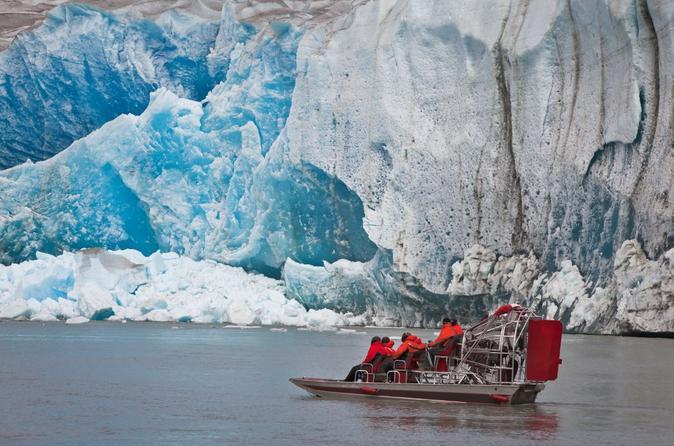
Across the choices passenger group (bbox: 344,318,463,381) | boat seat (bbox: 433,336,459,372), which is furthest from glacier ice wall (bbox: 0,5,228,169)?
boat seat (bbox: 433,336,459,372)

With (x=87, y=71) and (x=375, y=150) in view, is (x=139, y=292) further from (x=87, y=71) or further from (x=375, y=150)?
(x=87, y=71)

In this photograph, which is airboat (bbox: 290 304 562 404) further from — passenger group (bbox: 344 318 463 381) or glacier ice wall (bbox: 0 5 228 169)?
glacier ice wall (bbox: 0 5 228 169)

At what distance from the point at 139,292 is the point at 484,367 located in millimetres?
21202

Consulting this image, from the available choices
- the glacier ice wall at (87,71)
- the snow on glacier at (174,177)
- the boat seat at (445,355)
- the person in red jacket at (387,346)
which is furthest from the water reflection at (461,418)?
the glacier ice wall at (87,71)

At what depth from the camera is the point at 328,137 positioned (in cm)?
3350

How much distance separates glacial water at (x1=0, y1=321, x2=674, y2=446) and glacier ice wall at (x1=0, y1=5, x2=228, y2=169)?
684 inches

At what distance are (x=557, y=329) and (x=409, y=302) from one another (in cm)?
1763

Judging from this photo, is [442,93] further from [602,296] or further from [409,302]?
[602,296]

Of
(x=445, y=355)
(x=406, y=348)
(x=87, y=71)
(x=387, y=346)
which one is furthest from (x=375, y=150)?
(x=445, y=355)

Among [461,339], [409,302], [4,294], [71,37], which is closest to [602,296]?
[409,302]

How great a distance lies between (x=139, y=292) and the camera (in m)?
34.2

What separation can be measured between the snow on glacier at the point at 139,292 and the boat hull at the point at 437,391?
17.6 m

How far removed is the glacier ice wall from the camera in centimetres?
4012

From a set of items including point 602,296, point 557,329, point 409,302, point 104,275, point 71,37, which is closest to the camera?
point 557,329
